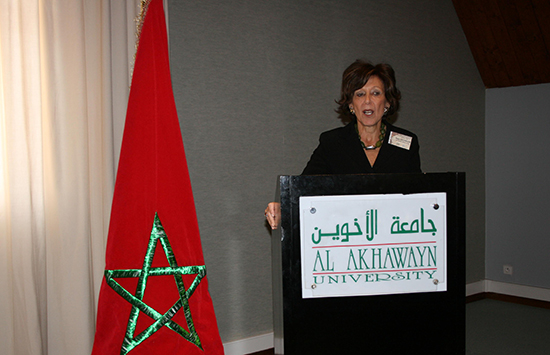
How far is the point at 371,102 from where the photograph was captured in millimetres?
1774

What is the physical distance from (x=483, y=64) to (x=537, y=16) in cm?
65

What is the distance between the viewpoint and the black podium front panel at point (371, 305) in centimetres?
93

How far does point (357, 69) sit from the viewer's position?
179 centimetres

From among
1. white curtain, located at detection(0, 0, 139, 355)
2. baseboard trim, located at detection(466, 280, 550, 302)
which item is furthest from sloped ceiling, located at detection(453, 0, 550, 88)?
white curtain, located at detection(0, 0, 139, 355)

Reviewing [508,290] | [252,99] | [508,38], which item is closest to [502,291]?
[508,290]

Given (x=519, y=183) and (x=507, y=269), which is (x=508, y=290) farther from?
(x=519, y=183)

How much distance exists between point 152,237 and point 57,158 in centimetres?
75

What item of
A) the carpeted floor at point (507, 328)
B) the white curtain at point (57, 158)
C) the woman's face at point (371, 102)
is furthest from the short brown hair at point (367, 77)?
the carpeted floor at point (507, 328)

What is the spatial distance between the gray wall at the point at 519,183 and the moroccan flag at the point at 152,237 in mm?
3390

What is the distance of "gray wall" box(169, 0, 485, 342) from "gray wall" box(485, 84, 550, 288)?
1261 mm

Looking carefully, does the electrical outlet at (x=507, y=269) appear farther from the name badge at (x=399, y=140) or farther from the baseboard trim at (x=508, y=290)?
the name badge at (x=399, y=140)

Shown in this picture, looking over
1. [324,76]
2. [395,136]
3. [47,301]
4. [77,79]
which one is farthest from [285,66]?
[47,301]

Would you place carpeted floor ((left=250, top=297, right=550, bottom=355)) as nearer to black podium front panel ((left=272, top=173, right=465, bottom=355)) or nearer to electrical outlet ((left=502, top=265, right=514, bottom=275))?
electrical outlet ((left=502, top=265, right=514, bottom=275))

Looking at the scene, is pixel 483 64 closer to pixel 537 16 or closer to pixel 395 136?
pixel 537 16
